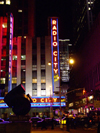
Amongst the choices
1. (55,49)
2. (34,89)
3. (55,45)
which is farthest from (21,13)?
(34,89)

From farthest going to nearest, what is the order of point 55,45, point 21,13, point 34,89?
point 21,13 < point 34,89 < point 55,45

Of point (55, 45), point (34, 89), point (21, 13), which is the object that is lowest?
point (34, 89)

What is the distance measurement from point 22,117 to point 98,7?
193 ft

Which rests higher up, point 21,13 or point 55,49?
point 21,13

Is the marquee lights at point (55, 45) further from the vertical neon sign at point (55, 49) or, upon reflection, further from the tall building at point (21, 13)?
the tall building at point (21, 13)

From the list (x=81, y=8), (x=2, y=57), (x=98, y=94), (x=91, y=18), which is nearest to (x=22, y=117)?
(x=98, y=94)

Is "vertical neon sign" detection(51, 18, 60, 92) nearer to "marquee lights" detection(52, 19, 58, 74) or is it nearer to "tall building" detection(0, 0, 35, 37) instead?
"marquee lights" detection(52, 19, 58, 74)

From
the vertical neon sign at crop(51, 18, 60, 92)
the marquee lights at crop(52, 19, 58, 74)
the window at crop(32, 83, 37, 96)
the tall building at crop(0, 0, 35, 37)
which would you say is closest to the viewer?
the marquee lights at crop(52, 19, 58, 74)

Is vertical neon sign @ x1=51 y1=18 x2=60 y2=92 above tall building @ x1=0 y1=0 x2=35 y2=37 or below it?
below

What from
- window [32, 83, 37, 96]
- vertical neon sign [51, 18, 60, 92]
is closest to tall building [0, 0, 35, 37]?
vertical neon sign [51, 18, 60, 92]

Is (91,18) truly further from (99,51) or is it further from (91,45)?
(99,51)

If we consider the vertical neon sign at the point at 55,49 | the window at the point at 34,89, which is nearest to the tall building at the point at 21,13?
the vertical neon sign at the point at 55,49

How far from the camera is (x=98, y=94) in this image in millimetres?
37312

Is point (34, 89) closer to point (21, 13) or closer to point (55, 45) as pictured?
point (55, 45)
